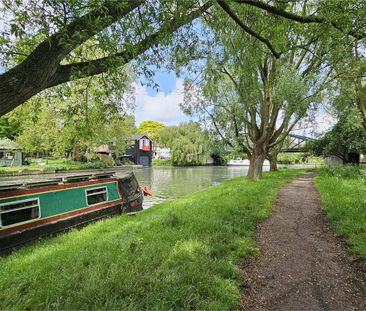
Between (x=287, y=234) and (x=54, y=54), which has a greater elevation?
(x=54, y=54)

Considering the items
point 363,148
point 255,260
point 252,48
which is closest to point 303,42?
point 252,48

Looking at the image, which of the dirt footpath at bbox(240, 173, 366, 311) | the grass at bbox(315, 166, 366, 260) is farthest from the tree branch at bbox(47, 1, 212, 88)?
the grass at bbox(315, 166, 366, 260)

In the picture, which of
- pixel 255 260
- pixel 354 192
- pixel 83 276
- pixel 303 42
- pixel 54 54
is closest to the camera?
pixel 54 54

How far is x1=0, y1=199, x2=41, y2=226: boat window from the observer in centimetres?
621

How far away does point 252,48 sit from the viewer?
641 cm

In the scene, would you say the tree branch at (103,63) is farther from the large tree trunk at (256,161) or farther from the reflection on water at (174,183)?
the large tree trunk at (256,161)

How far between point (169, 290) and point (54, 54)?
276 cm

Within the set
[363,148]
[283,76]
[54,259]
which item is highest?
[283,76]

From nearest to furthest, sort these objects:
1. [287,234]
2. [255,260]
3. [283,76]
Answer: [255,260] → [287,234] → [283,76]

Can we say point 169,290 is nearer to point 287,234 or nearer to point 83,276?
point 83,276

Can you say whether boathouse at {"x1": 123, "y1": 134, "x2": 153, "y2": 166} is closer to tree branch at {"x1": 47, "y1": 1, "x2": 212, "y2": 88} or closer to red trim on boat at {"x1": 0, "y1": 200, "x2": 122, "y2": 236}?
red trim on boat at {"x1": 0, "y1": 200, "x2": 122, "y2": 236}

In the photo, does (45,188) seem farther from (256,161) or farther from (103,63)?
(256,161)

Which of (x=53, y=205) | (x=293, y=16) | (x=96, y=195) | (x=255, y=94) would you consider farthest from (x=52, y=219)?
(x=255, y=94)

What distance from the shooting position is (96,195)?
31.6ft
